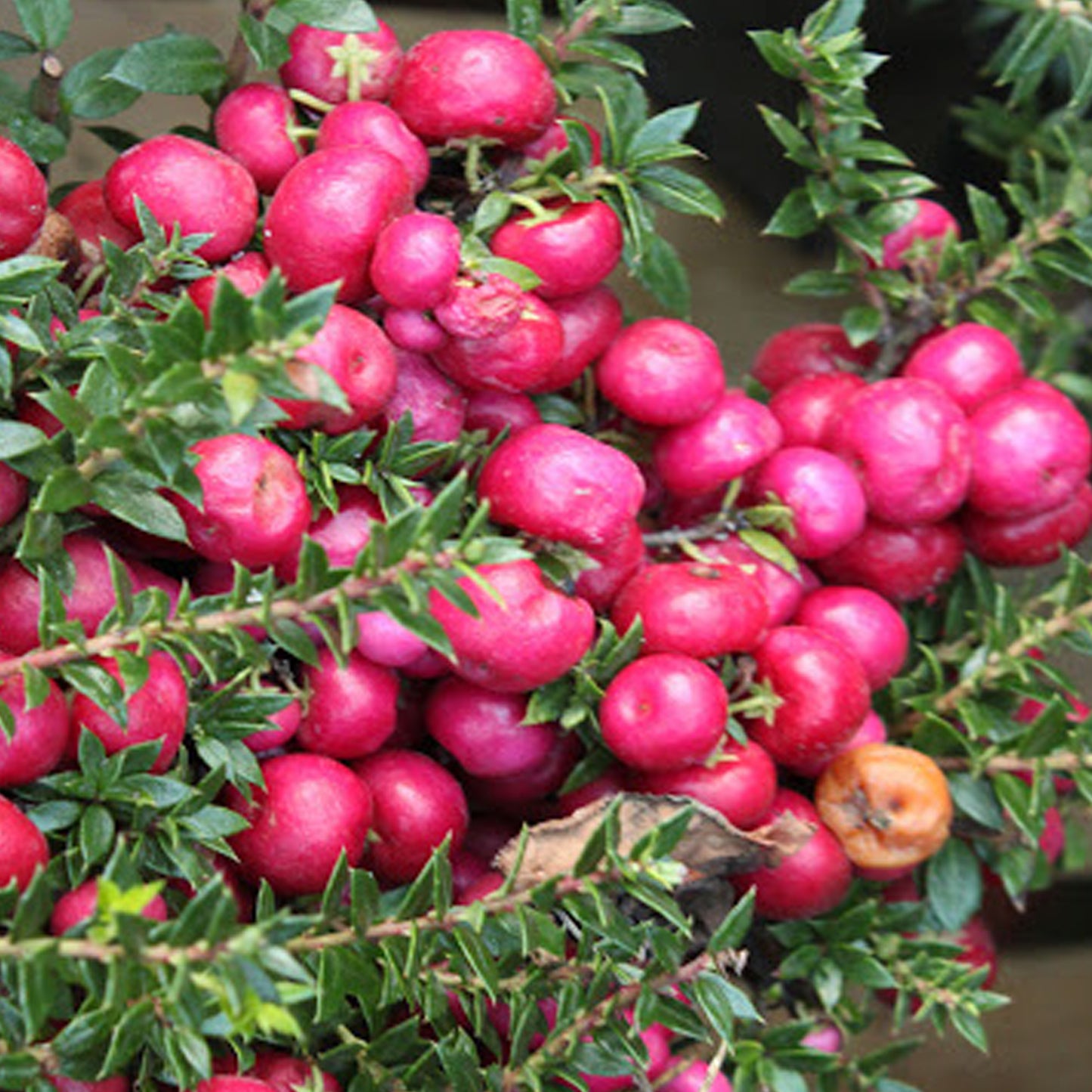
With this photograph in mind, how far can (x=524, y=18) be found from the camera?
37.4 inches

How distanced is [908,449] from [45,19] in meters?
0.56

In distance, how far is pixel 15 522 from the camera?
0.75m

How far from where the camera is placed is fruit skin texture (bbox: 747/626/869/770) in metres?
0.89

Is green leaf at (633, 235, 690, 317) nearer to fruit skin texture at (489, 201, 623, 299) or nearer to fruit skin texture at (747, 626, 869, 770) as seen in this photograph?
fruit skin texture at (489, 201, 623, 299)

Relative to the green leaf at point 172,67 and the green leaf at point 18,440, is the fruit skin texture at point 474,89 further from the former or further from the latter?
the green leaf at point 18,440

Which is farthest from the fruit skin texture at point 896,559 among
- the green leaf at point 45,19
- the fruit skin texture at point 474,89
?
the green leaf at point 45,19

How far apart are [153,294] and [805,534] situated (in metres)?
0.41

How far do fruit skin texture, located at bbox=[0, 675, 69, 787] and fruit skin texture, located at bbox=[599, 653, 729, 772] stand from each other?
0.94 feet

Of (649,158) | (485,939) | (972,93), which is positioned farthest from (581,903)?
(972,93)

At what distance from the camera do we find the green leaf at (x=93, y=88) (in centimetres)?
92

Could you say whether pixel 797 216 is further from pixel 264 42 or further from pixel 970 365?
pixel 264 42

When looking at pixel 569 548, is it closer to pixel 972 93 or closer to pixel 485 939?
pixel 485 939

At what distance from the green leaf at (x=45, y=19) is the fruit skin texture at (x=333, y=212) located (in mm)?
177

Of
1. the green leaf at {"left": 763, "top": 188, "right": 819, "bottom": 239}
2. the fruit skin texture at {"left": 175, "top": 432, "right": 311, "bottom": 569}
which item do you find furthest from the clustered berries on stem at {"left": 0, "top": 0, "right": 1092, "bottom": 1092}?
the green leaf at {"left": 763, "top": 188, "right": 819, "bottom": 239}
